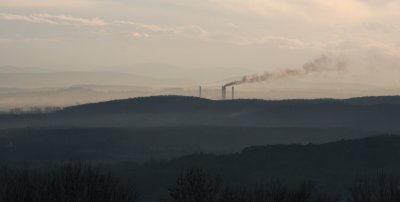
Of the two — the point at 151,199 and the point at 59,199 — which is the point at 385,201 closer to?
the point at 59,199

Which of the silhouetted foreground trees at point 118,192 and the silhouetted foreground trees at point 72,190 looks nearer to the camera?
the silhouetted foreground trees at point 118,192

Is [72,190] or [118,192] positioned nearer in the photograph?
[72,190]

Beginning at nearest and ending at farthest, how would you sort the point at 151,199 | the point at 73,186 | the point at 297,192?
the point at 297,192 → the point at 73,186 → the point at 151,199

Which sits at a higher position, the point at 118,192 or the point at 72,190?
the point at 72,190

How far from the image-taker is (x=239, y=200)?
64.1 m

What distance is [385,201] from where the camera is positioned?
66.1 metres

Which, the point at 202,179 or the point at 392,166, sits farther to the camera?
the point at 392,166

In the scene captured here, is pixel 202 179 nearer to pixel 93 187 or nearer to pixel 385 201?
pixel 93 187

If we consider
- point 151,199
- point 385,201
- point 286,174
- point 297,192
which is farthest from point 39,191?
point 286,174

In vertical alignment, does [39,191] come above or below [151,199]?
above

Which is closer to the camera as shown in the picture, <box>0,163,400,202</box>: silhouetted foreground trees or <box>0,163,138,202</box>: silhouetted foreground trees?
<box>0,163,400,202</box>: silhouetted foreground trees

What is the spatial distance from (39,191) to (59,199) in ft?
9.52

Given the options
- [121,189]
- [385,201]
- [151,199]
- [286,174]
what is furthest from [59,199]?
[286,174]

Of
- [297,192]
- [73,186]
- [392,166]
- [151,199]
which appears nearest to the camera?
[297,192]
